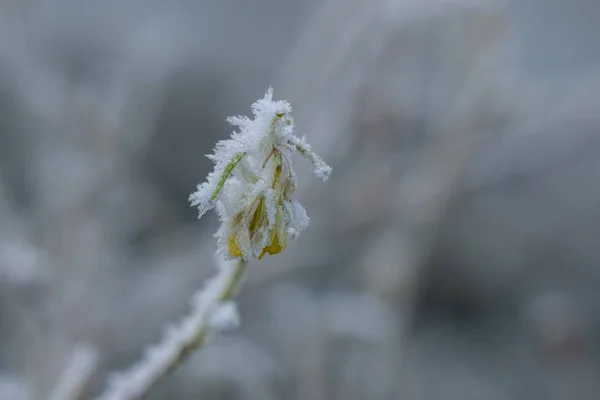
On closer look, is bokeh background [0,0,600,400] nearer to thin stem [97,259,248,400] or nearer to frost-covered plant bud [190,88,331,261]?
thin stem [97,259,248,400]

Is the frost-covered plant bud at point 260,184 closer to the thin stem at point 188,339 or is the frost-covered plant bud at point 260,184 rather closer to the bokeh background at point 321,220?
the thin stem at point 188,339

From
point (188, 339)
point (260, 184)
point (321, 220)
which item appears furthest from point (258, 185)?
point (321, 220)

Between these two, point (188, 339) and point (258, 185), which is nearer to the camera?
point (258, 185)

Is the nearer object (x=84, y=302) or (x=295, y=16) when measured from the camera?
(x=84, y=302)

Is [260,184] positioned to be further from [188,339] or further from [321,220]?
[321,220]

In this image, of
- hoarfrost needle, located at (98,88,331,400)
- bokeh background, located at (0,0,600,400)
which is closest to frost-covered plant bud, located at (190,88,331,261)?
hoarfrost needle, located at (98,88,331,400)

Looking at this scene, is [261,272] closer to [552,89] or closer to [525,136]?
[525,136]

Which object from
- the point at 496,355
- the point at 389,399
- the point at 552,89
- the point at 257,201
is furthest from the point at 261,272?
the point at 552,89
